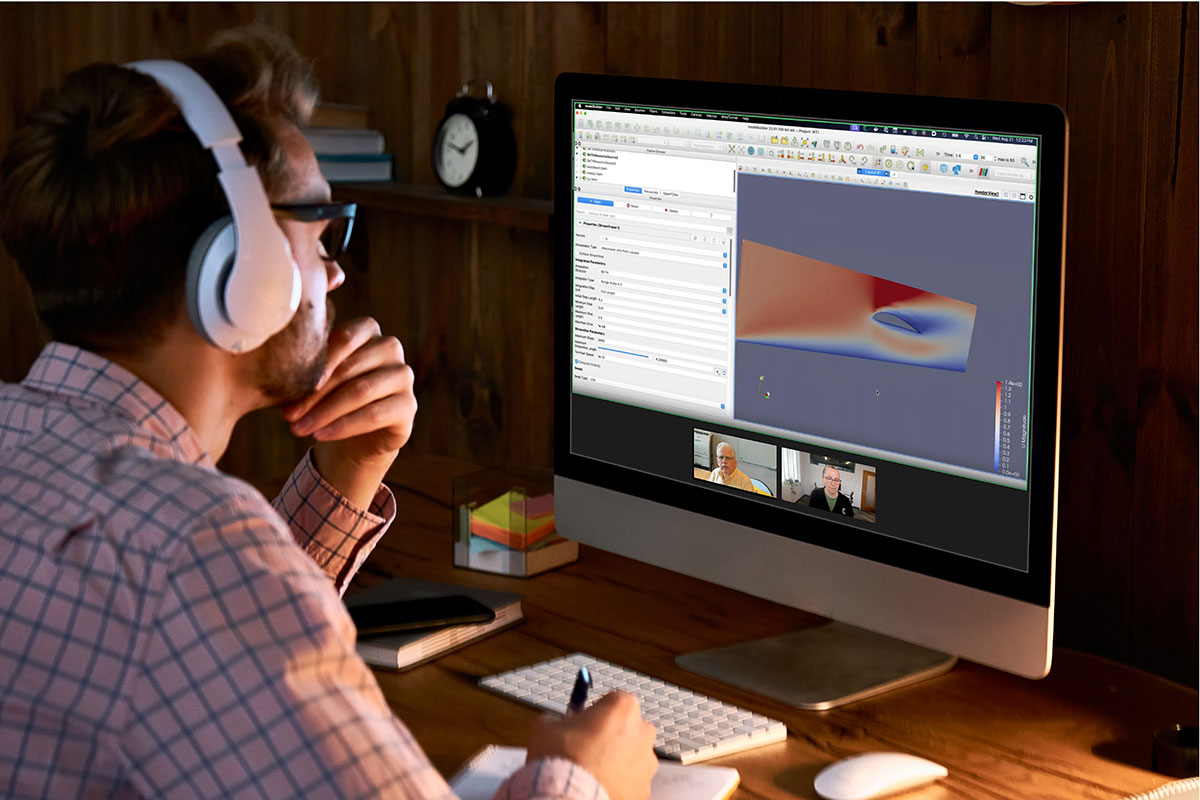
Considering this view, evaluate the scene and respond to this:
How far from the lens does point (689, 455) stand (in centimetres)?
147

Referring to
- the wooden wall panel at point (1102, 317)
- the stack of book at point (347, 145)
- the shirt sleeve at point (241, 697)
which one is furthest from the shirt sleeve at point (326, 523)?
the stack of book at point (347, 145)

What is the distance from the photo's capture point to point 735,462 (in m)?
1.43

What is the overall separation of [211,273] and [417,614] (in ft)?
2.01

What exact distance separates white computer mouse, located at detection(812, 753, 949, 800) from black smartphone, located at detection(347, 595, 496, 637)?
0.45 m

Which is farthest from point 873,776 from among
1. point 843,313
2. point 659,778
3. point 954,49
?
point 954,49

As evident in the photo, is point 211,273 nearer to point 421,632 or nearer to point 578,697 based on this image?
point 578,697

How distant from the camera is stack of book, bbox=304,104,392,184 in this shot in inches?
92.4

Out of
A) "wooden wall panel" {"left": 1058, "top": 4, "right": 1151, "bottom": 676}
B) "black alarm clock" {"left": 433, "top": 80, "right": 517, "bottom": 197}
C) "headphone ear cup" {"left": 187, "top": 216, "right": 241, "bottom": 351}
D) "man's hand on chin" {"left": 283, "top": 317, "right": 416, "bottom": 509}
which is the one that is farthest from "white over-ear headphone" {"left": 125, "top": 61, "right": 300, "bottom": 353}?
"black alarm clock" {"left": 433, "top": 80, "right": 517, "bottom": 197}

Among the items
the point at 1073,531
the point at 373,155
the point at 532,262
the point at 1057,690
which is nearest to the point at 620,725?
the point at 1057,690

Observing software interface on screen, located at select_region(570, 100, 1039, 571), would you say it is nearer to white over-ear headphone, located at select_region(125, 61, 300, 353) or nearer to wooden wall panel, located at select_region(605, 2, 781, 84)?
wooden wall panel, located at select_region(605, 2, 781, 84)

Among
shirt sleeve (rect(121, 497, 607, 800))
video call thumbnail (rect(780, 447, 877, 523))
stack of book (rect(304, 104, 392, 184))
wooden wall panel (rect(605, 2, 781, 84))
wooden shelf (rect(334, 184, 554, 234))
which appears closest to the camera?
shirt sleeve (rect(121, 497, 607, 800))

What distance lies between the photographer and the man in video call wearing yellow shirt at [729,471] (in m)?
1.43

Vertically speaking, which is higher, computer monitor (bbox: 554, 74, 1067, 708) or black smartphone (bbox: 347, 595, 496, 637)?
computer monitor (bbox: 554, 74, 1067, 708)

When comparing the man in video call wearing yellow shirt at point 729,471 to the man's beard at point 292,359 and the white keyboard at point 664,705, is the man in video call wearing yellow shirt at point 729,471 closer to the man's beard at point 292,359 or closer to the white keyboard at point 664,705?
the white keyboard at point 664,705
